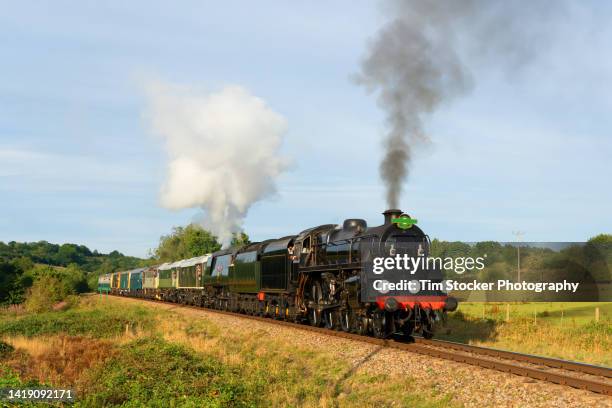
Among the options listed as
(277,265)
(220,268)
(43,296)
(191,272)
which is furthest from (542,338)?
(43,296)

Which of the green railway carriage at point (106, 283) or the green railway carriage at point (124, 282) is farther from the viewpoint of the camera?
the green railway carriage at point (106, 283)

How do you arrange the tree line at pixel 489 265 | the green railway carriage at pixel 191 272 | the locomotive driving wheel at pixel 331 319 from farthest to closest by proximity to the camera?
1. the tree line at pixel 489 265
2. the green railway carriage at pixel 191 272
3. the locomotive driving wheel at pixel 331 319

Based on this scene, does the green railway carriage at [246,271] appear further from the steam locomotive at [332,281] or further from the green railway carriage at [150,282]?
the green railway carriage at [150,282]

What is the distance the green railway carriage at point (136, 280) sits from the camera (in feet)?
249

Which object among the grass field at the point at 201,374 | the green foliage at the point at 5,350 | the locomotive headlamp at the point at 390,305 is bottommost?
the green foliage at the point at 5,350

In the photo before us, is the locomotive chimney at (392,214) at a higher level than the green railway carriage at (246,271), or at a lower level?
higher

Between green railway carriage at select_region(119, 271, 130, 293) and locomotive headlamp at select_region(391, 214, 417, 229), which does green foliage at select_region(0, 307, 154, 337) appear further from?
green railway carriage at select_region(119, 271, 130, 293)

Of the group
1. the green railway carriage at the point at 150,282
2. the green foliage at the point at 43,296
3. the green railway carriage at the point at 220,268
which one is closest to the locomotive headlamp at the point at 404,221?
the green railway carriage at the point at 220,268

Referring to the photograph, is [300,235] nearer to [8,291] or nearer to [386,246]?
[386,246]

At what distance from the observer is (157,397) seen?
494 inches

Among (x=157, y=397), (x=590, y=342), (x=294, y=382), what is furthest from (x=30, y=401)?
(x=590, y=342)

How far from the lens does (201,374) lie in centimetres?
1454

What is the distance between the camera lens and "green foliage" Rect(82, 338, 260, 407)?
12219mm

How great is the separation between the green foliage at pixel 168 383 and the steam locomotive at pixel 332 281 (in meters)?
5.60
